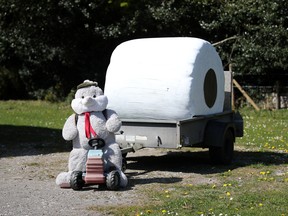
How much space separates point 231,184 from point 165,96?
6.72 feet

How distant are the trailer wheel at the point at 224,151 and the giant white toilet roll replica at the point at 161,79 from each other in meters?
0.64

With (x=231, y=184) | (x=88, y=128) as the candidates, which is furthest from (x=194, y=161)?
(x=88, y=128)

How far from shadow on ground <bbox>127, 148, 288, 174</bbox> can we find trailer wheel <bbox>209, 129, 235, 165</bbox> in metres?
0.11

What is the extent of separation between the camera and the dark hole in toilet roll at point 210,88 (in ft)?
40.0

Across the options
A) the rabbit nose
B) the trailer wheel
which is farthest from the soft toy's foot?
the trailer wheel

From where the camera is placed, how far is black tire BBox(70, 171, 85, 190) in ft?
32.4

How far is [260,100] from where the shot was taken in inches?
1057

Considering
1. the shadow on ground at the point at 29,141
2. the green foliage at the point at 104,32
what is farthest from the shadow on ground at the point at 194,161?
the green foliage at the point at 104,32

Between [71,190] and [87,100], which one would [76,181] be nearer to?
[71,190]

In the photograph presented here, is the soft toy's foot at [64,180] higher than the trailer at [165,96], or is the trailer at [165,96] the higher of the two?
the trailer at [165,96]

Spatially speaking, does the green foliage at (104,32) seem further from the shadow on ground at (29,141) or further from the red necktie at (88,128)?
the red necktie at (88,128)

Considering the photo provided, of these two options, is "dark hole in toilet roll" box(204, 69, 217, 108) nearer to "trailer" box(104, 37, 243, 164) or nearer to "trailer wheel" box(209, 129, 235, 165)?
"trailer" box(104, 37, 243, 164)

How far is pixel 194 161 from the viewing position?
1324 cm

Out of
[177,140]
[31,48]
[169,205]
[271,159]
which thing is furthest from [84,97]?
[31,48]
